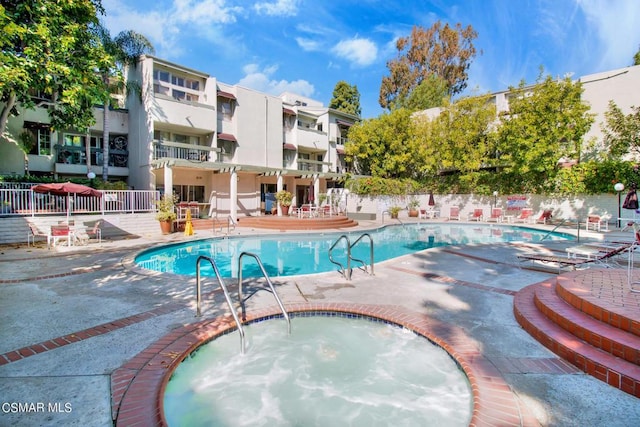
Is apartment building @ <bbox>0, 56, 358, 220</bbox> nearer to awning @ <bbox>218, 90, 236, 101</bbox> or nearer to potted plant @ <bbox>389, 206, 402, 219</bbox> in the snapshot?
awning @ <bbox>218, 90, 236, 101</bbox>

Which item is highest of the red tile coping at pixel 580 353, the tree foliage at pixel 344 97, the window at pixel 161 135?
the tree foliage at pixel 344 97

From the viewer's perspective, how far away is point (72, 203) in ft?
48.1

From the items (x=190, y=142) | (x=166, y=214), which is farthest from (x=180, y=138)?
(x=166, y=214)

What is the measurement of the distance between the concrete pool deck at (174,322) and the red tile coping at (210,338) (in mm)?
27

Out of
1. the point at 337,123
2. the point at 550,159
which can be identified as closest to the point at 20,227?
the point at 337,123

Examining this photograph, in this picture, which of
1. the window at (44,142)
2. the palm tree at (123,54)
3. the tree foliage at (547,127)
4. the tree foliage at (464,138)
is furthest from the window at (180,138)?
the tree foliage at (547,127)

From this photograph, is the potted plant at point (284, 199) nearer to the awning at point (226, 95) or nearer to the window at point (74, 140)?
the awning at point (226, 95)

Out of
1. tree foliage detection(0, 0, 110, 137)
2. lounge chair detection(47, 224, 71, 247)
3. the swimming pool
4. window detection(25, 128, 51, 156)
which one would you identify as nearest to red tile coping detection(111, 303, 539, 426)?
the swimming pool

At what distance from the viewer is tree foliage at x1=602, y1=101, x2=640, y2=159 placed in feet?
59.5

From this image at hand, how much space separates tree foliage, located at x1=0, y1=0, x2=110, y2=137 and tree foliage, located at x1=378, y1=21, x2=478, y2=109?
32411 mm

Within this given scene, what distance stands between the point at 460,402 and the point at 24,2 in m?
15.0

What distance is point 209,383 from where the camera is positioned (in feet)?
11.5

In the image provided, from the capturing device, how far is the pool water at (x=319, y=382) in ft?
10.2

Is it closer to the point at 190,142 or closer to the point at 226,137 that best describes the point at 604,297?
the point at 226,137
